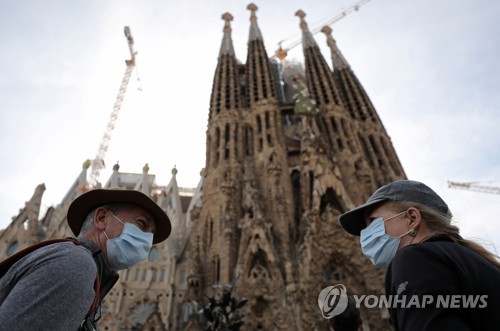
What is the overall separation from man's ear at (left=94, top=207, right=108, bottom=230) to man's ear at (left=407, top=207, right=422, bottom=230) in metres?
1.77

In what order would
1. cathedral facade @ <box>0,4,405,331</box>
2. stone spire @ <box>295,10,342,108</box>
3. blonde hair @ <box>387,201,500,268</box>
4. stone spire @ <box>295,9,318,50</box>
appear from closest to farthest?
1. blonde hair @ <box>387,201,500,268</box>
2. cathedral facade @ <box>0,4,405,331</box>
3. stone spire @ <box>295,10,342,108</box>
4. stone spire @ <box>295,9,318,50</box>

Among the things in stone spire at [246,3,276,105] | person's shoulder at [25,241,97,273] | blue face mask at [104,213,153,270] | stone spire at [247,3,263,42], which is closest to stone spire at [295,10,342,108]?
stone spire at [246,3,276,105]

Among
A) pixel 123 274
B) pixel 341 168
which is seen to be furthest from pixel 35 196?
pixel 341 168

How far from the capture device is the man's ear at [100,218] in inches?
82.4

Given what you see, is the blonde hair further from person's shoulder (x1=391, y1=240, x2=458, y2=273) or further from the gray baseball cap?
person's shoulder (x1=391, y1=240, x2=458, y2=273)

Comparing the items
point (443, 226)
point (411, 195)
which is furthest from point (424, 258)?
point (411, 195)

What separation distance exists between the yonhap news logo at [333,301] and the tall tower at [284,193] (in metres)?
11.1

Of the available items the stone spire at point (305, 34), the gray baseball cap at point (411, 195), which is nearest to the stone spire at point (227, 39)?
the stone spire at point (305, 34)

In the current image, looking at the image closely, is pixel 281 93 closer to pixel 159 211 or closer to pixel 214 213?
pixel 214 213

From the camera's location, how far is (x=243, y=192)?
18.0m

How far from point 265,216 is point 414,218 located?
15.5m

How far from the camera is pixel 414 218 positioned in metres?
1.69

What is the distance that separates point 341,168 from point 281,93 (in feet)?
42.4

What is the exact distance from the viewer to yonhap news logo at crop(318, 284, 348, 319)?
2.68 metres
